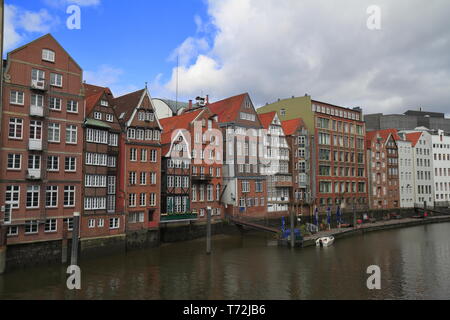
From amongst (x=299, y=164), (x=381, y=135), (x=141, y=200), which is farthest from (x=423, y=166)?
(x=141, y=200)

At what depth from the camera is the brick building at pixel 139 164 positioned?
153 ft

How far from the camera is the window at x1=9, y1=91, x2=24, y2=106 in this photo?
36156 millimetres

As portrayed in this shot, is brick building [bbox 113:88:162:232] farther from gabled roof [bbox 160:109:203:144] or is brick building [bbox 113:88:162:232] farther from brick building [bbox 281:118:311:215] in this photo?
brick building [bbox 281:118:311:215]

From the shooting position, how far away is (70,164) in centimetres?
4044

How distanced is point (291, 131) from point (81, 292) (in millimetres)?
52592

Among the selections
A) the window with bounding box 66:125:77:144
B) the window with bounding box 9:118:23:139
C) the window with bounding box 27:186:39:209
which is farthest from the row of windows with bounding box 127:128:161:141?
the window with bounding box 27:186:39:209

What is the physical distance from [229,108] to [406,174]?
58.1 meters

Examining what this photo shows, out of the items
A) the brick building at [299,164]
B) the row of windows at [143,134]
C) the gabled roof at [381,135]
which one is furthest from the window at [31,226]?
the gabled roof at [381,135]

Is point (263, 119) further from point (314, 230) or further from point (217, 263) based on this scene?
point (217, 263)

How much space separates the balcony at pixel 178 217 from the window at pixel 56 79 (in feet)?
67.3

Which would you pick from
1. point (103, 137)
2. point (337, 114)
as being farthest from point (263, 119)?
point (103, 137)

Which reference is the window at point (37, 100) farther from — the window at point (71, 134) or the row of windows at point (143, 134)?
the row of windows at point (143, 134)

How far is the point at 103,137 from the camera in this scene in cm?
4422

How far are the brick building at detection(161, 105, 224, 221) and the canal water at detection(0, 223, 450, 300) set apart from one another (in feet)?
21.3
